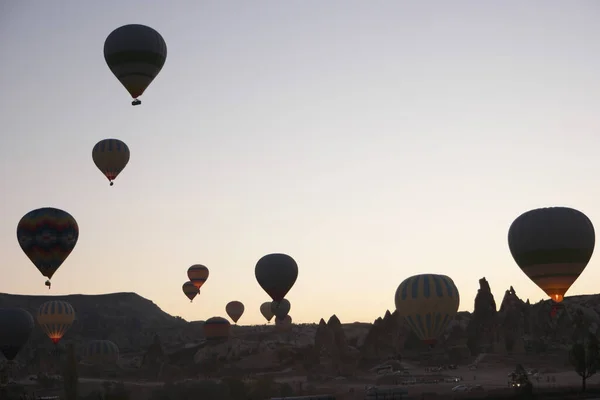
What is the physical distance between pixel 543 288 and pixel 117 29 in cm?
3817

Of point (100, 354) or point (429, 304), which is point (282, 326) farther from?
point (429, 304)

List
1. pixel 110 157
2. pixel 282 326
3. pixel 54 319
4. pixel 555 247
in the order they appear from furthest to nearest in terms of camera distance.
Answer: pixel 282 326
pixel 54 319
pixel 110 157
pixel 555 247

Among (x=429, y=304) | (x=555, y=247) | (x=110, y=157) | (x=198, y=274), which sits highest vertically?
(x=110, y=157)

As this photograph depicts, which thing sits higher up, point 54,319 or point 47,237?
point 47,237

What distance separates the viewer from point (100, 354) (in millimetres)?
115688

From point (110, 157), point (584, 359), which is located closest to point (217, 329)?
point (110, 157)

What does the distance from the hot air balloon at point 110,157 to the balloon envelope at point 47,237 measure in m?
6.42

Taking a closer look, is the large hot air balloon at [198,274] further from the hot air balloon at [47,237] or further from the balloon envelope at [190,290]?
the hot air balloon at [47,237]

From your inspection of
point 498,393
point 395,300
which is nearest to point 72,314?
point 395,300

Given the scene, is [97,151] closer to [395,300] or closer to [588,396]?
[395,300]

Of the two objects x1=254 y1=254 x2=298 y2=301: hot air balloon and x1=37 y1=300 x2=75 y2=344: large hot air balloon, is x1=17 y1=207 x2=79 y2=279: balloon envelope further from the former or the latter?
x1=37 y1=300 x2=75 y2=344: large hot air balloon

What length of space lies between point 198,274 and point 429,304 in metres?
78.3

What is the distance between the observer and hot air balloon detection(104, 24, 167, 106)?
64125mm

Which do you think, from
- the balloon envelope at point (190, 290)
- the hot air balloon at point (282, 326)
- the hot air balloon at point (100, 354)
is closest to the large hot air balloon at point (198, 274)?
the balloon envelope at point (190, 290)
